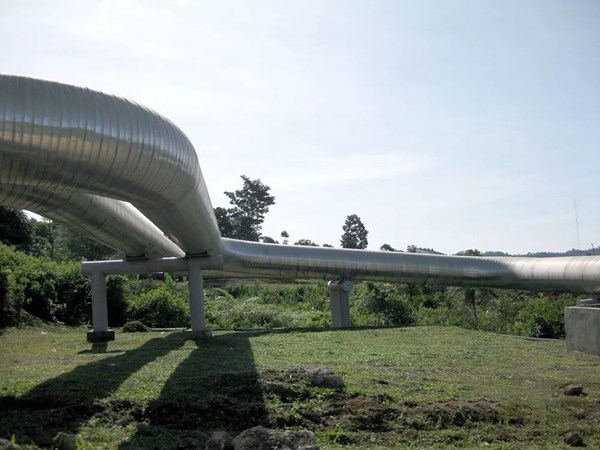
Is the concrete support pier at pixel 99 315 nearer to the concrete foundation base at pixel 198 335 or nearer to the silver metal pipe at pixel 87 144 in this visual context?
the concrete foundation base at pixel 198 335

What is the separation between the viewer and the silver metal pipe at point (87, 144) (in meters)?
8.05

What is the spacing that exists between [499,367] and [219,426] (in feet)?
21.2

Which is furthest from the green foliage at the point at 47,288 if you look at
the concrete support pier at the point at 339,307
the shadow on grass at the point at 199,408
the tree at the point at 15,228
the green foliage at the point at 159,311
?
the shadow on grass at the point at 199,408

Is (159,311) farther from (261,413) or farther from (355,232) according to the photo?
(355,232)

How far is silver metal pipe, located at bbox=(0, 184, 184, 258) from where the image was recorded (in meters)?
11.8

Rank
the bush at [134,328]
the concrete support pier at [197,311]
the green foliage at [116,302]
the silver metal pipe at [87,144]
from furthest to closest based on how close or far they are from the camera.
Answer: the green foliage at [116,302] → the bush at [134,328] → the concrete support pier at [197,311] → the silver metal pipe at [87,144]

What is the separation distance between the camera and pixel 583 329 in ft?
47.2

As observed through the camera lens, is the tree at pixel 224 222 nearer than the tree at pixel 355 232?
Yes

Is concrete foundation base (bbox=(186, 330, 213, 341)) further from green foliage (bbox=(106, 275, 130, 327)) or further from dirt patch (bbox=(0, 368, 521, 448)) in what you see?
green foliage (bbox=(106, 275, 130, 327))

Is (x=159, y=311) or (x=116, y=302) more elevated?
(x=116, y=302)

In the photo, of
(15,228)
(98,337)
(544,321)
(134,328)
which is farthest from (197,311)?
(15,228)

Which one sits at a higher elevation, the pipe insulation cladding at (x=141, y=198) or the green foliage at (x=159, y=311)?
the pipe insulation cladding at (x=141, y=198)

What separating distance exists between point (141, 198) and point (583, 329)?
993 cm

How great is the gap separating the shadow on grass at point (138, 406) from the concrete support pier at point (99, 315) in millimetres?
7065
